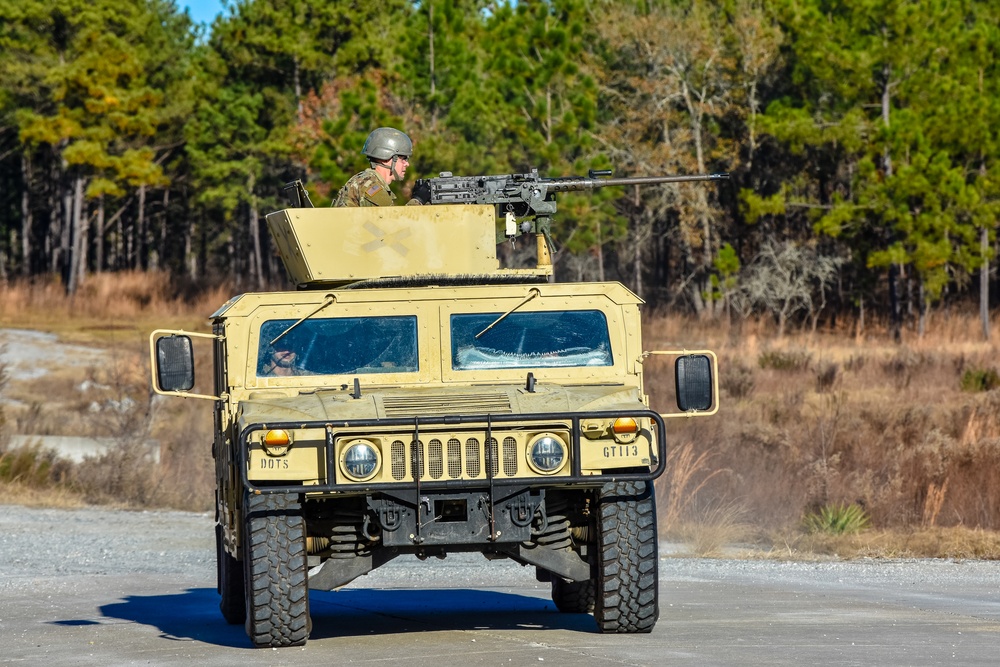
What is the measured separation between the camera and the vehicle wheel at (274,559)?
8555mm

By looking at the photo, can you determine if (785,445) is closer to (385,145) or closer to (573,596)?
(573,596)

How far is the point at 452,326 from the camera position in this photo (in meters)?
9.59

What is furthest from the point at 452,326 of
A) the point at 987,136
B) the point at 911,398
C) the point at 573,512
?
the point at 987,136

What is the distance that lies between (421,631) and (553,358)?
70.1 inches

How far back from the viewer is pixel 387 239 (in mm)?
10203

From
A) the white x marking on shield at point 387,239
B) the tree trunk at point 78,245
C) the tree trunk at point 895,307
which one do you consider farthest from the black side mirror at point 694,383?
the tree trunk at point 78,245

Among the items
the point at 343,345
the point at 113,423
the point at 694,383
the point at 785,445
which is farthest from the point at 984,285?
the point at 343,345

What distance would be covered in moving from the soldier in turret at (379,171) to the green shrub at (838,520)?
21.5ft

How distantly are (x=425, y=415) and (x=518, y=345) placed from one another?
1194 millimetres

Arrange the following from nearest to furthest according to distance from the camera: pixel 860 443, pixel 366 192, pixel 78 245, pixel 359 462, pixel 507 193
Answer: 1. pixel 359 462
2. pixel 366 192
3. pixel 507 193
4. pixel 860 443
5. pixel 78 245

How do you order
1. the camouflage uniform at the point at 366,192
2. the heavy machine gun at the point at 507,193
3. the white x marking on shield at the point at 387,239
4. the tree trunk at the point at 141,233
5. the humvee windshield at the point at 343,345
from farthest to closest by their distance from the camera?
the tree trunk at the point at 141,233, the heavy machine gun at the point at 507,193, the camouflage uniform at the point at 366,192, the white x marking on shield at the point at 387,239, the humvee windshield at the point at 343,345

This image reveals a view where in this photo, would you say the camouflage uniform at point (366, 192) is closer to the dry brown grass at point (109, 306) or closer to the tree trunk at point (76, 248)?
the dry brown grass at point (109, 306)

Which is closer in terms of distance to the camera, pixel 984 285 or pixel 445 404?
pixel 445 404

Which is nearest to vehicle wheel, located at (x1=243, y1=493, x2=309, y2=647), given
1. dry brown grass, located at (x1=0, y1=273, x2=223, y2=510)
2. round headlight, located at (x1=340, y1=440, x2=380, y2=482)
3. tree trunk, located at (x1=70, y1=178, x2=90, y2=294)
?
round headlight, located at (x1=340, y1=440, x2=380, y2=482)
